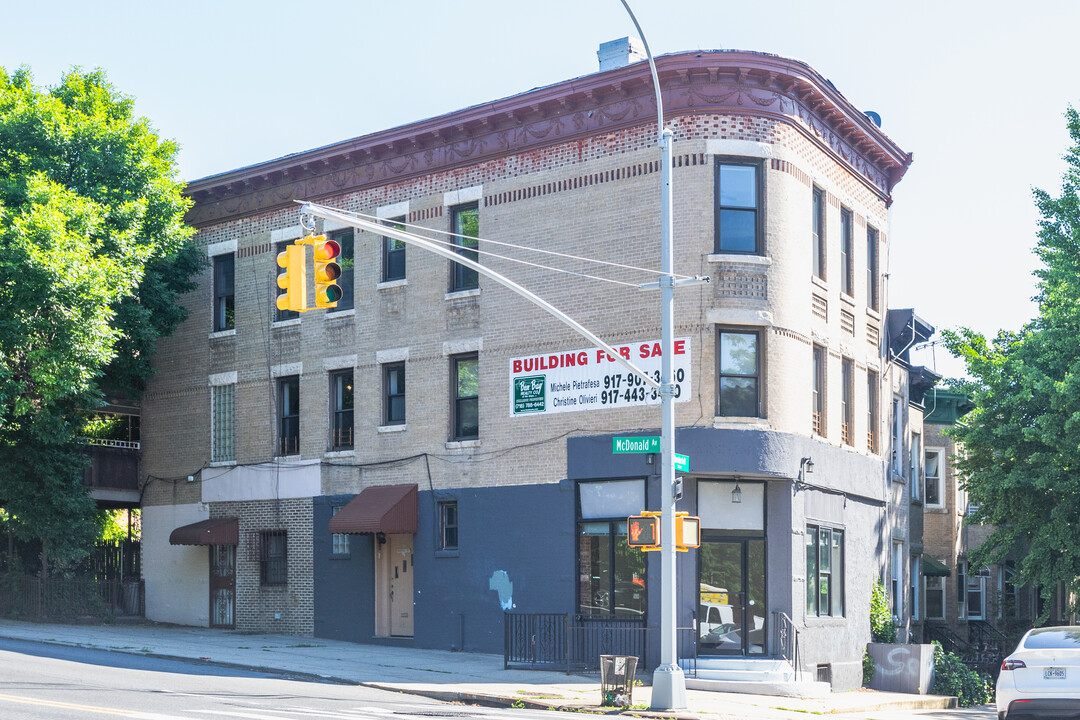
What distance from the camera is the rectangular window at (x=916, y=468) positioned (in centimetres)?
3484

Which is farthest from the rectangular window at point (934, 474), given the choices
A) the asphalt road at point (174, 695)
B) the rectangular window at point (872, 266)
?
the asphalt road at point (174, 695)

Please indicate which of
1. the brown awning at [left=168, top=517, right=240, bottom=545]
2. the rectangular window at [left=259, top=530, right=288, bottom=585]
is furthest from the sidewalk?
the brown awning at [left=168, top=517, right=240, bottom=545]

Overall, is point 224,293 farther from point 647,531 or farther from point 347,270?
point 647,531

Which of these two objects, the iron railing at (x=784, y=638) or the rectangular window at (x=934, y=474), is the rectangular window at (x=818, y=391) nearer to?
the iron railing at (x=784, y=638)

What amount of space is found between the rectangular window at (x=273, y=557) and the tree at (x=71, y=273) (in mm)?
4630

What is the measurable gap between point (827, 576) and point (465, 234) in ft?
34.0

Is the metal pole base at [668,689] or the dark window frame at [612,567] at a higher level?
the dark window frame at [612,567]

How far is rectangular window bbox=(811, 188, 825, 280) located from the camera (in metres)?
26.4

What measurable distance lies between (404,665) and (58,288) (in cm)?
1031

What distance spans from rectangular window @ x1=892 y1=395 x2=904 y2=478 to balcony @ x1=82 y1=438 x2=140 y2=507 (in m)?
19.3

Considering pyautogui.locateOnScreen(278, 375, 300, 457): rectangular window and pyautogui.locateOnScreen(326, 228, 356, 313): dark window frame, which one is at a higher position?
pyautogui.locateOnScreen(326, 228, 356, 313): dark window frame

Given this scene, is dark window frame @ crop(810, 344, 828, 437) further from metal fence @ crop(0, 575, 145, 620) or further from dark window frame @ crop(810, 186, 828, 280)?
metal fence @ crop(0, 575, 145, 620)

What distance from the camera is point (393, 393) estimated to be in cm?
2848

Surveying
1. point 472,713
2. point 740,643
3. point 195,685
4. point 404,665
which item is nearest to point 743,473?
point 740,643
